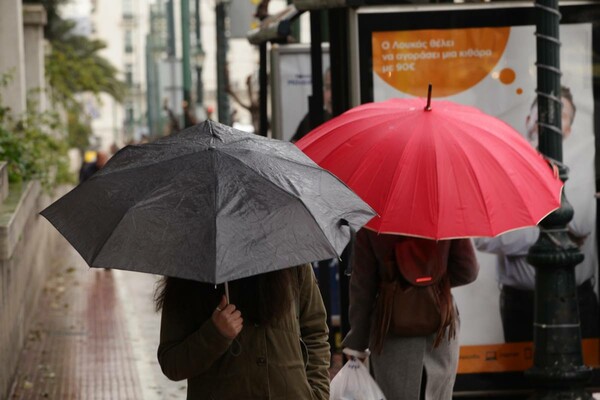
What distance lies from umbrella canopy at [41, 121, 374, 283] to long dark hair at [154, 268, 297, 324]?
11.7 inches

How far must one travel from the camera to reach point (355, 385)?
5.68 m

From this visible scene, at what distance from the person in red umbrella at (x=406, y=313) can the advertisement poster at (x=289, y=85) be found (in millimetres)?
5408

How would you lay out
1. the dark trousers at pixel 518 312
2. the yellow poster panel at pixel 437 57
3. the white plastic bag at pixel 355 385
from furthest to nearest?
1. the dark trousers at pixel 518 312
2. the yellow poster panel at pixel 437 57
3. the white plastic bag at pixel 355 385

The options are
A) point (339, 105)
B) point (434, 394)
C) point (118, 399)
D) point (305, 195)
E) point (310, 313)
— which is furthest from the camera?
Answer: point (118, 399)

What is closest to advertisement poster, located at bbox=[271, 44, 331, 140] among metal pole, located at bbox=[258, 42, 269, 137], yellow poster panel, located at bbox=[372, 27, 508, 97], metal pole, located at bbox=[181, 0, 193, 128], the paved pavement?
metal pole, located at bbox=[258, 42, 269, 137]

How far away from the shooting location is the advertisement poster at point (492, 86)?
8086 millimetres

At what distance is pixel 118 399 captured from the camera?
31.9 ft

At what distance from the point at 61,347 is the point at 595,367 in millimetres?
5730

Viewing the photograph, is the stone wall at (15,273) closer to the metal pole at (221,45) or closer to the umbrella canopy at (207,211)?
the umbrella canopy at (207,211)

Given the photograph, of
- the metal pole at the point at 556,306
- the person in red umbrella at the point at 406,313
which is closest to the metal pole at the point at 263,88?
the metal pole at the point at 556,306

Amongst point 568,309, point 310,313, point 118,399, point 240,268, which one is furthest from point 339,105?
point 240,268

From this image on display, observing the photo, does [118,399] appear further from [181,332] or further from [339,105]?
[181,332]

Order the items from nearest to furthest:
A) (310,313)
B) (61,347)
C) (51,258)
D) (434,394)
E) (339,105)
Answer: (310,313) → (434,394) → (339,105) → (61,347) → (51,258)

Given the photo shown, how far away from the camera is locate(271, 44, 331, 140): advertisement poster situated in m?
11.1
